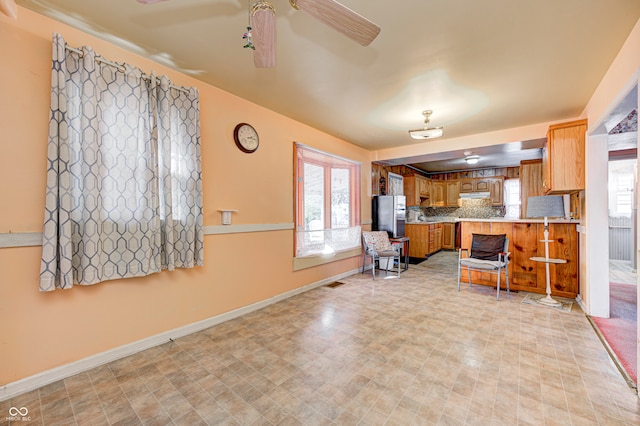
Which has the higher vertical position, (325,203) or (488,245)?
(325,203)

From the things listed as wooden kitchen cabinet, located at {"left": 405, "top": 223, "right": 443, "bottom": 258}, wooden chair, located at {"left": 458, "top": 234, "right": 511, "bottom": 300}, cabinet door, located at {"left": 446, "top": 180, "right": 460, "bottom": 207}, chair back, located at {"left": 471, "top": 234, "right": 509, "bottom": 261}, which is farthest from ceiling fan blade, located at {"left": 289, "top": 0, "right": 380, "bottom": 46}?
cabinet door, located at {"left": 446, "top": 180, "right": 460, "bottom": 207}

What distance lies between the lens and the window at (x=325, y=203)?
4.05 m

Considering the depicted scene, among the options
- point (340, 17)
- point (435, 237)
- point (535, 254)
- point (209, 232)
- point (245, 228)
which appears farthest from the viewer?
point (435, 237)

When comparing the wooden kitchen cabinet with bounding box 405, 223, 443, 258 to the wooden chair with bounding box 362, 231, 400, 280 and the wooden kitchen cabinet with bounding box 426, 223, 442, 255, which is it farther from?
the wooden chair with bounding box 362, 231, 400, 280

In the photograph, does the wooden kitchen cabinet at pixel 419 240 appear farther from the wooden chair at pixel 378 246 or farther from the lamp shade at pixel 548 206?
the lamp shade at pixel 548 206

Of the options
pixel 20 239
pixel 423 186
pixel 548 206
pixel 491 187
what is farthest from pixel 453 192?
pixel 20 239

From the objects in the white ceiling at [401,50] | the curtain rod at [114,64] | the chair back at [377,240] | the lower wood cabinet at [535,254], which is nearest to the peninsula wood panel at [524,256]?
the lower wood cabinet at [535,254]

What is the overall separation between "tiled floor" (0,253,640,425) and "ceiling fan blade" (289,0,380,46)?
7.37 ft

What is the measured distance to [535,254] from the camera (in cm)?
398

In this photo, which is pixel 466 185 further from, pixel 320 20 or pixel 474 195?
pixel 320 20

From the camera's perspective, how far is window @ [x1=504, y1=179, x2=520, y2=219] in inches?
294

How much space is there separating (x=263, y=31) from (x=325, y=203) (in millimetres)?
3182

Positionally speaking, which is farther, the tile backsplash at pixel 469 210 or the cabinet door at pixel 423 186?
the tile backsplash at pixel 469 210

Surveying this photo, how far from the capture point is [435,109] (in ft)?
11.0
